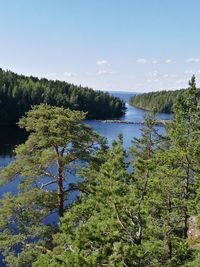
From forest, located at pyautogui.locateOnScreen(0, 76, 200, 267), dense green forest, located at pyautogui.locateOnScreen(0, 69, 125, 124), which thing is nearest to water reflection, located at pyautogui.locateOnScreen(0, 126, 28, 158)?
dense green forest, located at pyautogui.locateOnScreen(0, 69, 125, 124)

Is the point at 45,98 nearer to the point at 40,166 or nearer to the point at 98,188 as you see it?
the point at 40,166

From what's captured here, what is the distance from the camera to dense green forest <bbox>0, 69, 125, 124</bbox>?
125 meters

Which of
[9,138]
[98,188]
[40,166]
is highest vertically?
[98,188]

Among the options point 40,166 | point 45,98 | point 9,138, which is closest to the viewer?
point 40,166

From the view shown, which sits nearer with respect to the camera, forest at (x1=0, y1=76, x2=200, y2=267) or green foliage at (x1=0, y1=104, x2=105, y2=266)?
forest at (x1=0, y1=76, x2=200, y2=267)

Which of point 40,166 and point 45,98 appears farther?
point 45,98

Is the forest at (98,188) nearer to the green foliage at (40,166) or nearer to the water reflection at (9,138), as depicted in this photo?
the green foliage at (40,166)

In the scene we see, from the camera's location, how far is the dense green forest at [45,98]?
410ft

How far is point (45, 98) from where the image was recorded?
138 metres

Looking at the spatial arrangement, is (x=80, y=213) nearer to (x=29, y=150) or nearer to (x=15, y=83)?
(x=29, y=150)

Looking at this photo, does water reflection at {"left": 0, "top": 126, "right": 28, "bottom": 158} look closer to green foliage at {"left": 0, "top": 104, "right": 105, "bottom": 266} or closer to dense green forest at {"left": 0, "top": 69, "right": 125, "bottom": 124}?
dense green forest at {"left": 0, "top": 69, "right": 125, "bottom": 124}

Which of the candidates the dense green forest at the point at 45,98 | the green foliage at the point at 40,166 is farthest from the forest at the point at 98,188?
the dense green forest at the point at 45,98

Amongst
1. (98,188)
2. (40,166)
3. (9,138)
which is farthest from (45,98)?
(98,188)

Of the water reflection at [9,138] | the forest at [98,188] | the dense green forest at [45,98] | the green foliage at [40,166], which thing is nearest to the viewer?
the forest at [98,188]
